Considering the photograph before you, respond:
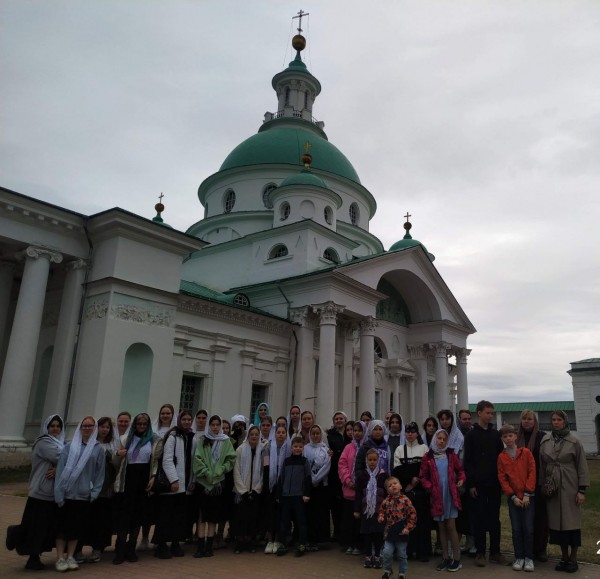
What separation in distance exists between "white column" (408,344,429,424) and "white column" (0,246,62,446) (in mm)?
19842

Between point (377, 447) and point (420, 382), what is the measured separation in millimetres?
23168

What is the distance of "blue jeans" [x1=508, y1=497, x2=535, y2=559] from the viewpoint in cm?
677

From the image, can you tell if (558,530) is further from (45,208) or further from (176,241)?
(45,208)

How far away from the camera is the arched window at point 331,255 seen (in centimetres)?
2541

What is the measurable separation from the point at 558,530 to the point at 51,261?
1467cm

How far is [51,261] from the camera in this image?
635 inches

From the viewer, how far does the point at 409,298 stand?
97.1 feet

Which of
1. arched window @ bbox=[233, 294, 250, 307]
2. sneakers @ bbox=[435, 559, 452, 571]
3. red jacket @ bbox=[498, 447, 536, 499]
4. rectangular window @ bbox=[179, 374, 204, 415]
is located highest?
arched window @ bbox=[233, 294, 250, 307]

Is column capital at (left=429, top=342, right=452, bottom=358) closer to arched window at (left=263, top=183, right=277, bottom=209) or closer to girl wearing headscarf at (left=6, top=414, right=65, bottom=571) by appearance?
arched window at (left=263, top=183, right=277, bottom=209)

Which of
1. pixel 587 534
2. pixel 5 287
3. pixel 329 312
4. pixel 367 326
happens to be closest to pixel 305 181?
pixel 329 312

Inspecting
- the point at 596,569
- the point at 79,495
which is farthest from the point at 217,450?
the point at 596,569

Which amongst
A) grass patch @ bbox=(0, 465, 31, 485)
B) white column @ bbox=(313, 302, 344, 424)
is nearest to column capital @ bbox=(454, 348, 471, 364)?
white column @ bbox=(313, 302, 344, 424)

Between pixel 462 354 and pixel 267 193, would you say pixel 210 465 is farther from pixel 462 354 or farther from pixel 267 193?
pixel 462 354

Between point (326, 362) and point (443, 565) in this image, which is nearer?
point (443, 565)
